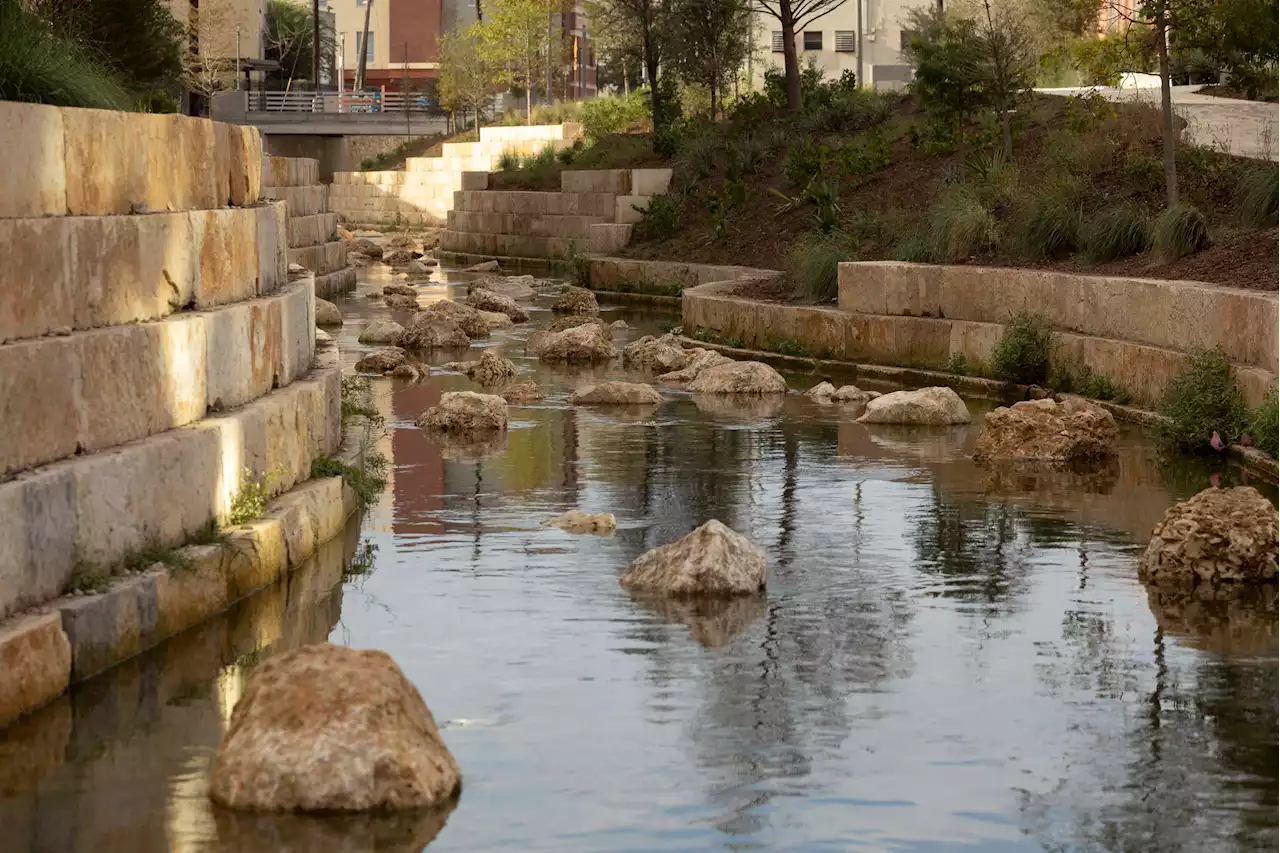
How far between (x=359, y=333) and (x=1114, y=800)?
19.2m

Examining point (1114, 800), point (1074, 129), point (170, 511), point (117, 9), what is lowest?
point (1114, 800)

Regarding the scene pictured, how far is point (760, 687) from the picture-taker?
26.5ft

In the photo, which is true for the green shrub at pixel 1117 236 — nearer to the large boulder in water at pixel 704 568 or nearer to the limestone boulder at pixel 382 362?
the limestone boulder at pixel 382 362

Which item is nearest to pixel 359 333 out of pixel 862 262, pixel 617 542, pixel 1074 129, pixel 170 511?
pixel 862 262

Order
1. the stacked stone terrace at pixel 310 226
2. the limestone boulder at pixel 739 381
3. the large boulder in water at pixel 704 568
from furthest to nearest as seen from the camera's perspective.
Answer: the stacked stone terrace at pixel 310 226 < the limestone boulder at pixel 739 381 < the large boulder in water at pixel 704 568

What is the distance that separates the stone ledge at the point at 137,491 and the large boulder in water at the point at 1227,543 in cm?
474

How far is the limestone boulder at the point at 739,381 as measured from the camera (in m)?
18.7

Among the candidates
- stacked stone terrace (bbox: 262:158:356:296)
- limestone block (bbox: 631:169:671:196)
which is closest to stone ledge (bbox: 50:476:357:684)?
stacked stone terrace (bbox: 262:158:356:296)

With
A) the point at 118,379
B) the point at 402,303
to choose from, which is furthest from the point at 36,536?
the point at 402,303

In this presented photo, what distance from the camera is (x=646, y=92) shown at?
4600 centimetres

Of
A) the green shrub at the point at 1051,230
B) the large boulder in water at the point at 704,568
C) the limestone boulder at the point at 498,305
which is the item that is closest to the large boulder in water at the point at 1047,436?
the large boulder in water at the point at 704,568

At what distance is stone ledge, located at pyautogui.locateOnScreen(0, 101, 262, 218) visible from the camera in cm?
823

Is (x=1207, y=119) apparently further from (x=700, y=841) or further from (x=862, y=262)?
(x=700, y=841)

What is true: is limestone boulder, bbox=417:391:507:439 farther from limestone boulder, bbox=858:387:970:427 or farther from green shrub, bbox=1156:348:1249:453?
green shrub, bbox=1156:348:1249:453
